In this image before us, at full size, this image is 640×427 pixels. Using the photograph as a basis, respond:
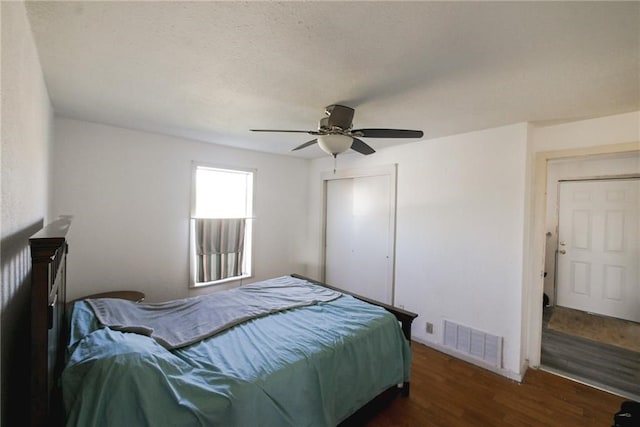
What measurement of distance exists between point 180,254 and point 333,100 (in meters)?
2.52

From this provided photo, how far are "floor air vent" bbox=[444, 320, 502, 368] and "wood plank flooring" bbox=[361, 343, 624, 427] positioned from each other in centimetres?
14

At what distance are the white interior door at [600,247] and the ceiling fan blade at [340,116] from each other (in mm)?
3962

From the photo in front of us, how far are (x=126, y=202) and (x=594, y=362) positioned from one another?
5.01 m

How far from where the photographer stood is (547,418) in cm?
199

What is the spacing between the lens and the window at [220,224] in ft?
11.0

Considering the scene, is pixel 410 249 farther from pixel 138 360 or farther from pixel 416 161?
pixel 138 360

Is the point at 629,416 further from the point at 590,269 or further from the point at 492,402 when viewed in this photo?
the point at 590,269

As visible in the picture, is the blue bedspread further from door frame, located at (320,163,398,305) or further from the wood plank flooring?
door frame, located at (320,163,398,305)

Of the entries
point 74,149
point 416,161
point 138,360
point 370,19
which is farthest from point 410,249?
point 74,149

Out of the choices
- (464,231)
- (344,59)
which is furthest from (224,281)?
(344,59)

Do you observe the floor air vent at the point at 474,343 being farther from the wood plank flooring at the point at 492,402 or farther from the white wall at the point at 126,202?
the white wall at the point at 126,202

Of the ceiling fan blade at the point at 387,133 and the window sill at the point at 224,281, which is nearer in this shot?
the ceiling fan blade at the point at 387,133

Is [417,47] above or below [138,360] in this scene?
above

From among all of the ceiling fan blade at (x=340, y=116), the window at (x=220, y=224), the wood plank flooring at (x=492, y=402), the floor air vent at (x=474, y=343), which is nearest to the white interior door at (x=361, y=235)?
the floor air vent at (x=474, y=343)
